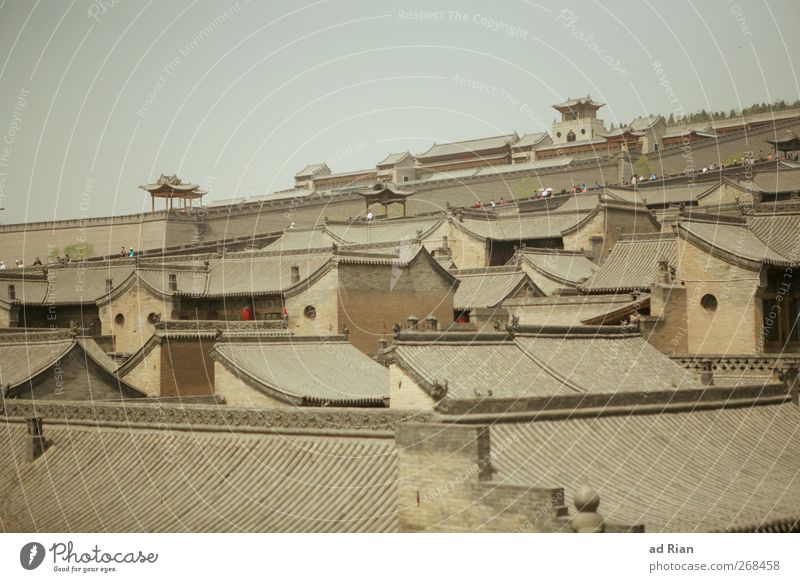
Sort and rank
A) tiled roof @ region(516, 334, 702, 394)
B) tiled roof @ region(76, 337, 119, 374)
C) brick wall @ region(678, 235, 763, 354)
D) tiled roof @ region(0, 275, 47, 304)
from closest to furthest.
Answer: tiled roof @ region(516, 334, 702, 394) < tiled roof @ region(76, 337, 119, 374) < brick wall @ region(678, 235, 763, 354) < tiled roof @ region(0, 275, 47, 304)

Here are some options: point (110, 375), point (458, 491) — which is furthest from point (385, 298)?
point (458, 491)

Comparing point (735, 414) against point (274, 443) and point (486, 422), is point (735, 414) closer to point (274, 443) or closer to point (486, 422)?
point (486, 422)

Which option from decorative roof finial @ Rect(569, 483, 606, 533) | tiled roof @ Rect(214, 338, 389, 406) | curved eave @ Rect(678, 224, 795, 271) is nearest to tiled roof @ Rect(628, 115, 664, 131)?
curved eave @ Rect(678, 224, 795, 271)

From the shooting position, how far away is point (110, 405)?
16.8 metres

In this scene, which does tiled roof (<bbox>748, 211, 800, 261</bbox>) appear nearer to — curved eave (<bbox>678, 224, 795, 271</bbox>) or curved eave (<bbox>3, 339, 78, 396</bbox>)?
curved eave (<bbox>678, 224, 795, 271</bbox>)

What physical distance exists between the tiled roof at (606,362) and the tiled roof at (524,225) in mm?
20442

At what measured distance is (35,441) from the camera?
55.4 ft

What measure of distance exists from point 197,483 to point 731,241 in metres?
17.0

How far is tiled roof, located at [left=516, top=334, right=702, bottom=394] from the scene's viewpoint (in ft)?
65.6

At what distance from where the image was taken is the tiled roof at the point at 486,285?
3453 cm

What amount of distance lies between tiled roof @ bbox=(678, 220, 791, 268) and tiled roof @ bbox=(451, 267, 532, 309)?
686cm

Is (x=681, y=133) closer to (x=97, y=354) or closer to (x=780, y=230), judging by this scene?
(x=780, y=230)

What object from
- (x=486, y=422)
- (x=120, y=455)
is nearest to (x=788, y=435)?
(x=486, y=422)
